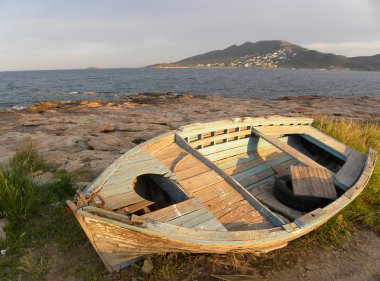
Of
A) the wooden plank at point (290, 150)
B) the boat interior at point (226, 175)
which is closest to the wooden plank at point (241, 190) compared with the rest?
the boat interior at point (226, 175)

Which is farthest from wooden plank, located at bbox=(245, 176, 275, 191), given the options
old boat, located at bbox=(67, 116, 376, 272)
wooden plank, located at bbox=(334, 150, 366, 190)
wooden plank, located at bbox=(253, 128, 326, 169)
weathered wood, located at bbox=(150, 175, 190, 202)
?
weathered wood, located at bbox=(150, 175, 190, 202)

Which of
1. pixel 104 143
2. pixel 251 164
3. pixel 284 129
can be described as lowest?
pixel 104 143

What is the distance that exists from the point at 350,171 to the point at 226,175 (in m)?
3.15

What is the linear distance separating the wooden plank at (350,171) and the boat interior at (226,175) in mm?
20

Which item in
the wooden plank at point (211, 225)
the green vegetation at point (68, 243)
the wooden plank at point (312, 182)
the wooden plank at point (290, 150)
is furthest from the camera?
the wooden plank at point (290, 150)

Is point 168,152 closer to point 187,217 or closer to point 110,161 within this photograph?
point 187,217

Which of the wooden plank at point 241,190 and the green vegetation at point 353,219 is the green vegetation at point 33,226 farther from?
the green vegetation at point 353,219

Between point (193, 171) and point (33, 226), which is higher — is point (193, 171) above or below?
above

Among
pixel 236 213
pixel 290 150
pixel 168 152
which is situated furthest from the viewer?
pixel 290 150

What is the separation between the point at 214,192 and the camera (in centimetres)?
477

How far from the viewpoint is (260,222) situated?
13.6ft

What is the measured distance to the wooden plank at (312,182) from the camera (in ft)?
17.5

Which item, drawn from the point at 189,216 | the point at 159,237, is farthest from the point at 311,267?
the point at 159,237

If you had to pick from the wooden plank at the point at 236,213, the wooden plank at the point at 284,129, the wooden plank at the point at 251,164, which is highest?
the wooden plank at the point at 284,129
